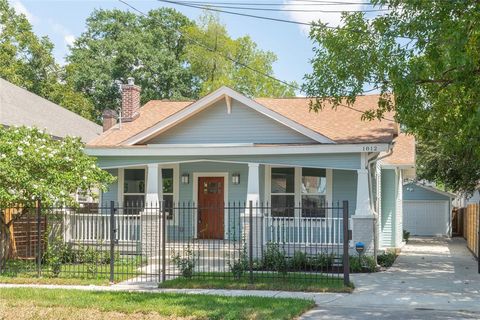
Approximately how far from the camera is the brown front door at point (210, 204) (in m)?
20.9

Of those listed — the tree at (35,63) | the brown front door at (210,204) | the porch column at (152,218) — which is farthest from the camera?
the tree at (35,63)

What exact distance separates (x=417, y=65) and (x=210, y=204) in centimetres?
1051

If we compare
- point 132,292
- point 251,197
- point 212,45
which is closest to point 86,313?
point 132,292

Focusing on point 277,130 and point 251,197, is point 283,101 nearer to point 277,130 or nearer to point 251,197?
point 277,130

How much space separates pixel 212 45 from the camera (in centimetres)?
4719

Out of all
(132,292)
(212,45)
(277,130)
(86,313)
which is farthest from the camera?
(212,45)

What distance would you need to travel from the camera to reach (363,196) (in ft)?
55.2

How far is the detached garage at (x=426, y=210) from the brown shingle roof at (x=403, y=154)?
1173 centimetres

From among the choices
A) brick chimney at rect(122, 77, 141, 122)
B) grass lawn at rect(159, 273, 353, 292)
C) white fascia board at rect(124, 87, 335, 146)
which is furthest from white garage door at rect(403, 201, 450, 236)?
grass lawn at rect(159, 273, 353, 292)

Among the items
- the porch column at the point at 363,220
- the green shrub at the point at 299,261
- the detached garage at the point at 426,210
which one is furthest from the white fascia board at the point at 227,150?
the detached garage at the point at 426,210

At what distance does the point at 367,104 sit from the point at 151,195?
868 centimetres

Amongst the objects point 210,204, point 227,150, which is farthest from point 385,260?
point 210,204

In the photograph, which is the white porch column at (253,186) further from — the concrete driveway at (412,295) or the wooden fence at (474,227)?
the wooden fence at (474,227)

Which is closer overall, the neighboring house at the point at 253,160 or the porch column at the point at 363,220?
the porch column at the point at 363,220
